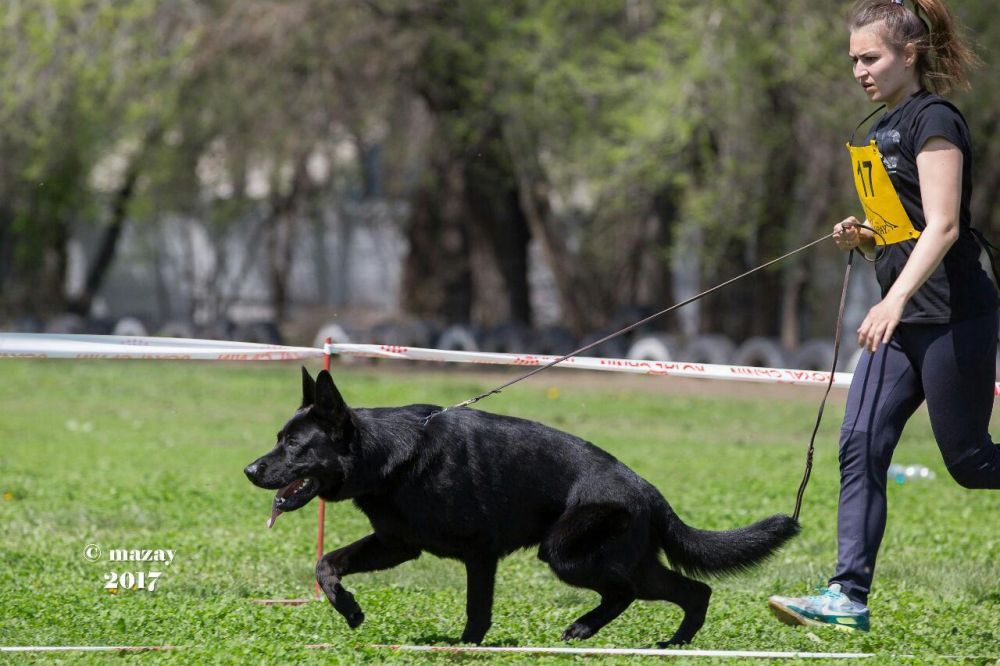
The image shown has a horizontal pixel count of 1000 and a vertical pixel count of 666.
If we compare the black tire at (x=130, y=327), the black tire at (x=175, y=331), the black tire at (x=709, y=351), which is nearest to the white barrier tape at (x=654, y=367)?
the black tire at (x=709, y=351)

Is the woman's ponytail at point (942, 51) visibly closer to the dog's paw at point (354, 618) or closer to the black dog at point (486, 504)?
the black dog at point (486, 504)

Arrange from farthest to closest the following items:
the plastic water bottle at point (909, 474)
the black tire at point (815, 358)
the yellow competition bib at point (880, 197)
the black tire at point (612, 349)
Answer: the black tire at point (612, 349)
the black tire at point (815, 358)
the plastic water bottle at point (909, 474)
the yellow competition bib at point (880, 197)

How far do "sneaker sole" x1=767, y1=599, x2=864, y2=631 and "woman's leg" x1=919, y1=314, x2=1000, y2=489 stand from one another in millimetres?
703

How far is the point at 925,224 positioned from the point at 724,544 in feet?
4.63

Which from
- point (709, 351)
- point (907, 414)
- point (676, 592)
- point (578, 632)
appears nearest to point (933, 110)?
point (907, 414)

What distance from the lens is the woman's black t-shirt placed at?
4550mm

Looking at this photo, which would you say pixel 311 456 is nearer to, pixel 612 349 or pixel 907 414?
pixel 907 414

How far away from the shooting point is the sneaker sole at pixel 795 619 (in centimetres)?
478

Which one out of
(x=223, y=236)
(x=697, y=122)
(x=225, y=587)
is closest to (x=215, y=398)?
(x=697, y=122)

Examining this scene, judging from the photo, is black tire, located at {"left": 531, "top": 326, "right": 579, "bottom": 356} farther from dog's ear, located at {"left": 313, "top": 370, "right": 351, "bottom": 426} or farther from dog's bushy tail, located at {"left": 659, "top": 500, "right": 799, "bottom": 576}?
dog's ear, located at {"left": 313, "top": 370, "right": 351, "bottom": 426}

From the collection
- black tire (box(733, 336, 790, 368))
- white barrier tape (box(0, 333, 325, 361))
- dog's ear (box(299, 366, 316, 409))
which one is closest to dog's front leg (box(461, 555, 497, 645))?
dog's ear (box(299, 366, 316, 409))

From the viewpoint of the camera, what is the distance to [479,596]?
4973mm

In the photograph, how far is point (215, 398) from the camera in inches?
659

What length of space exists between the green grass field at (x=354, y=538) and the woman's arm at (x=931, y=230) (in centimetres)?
126
